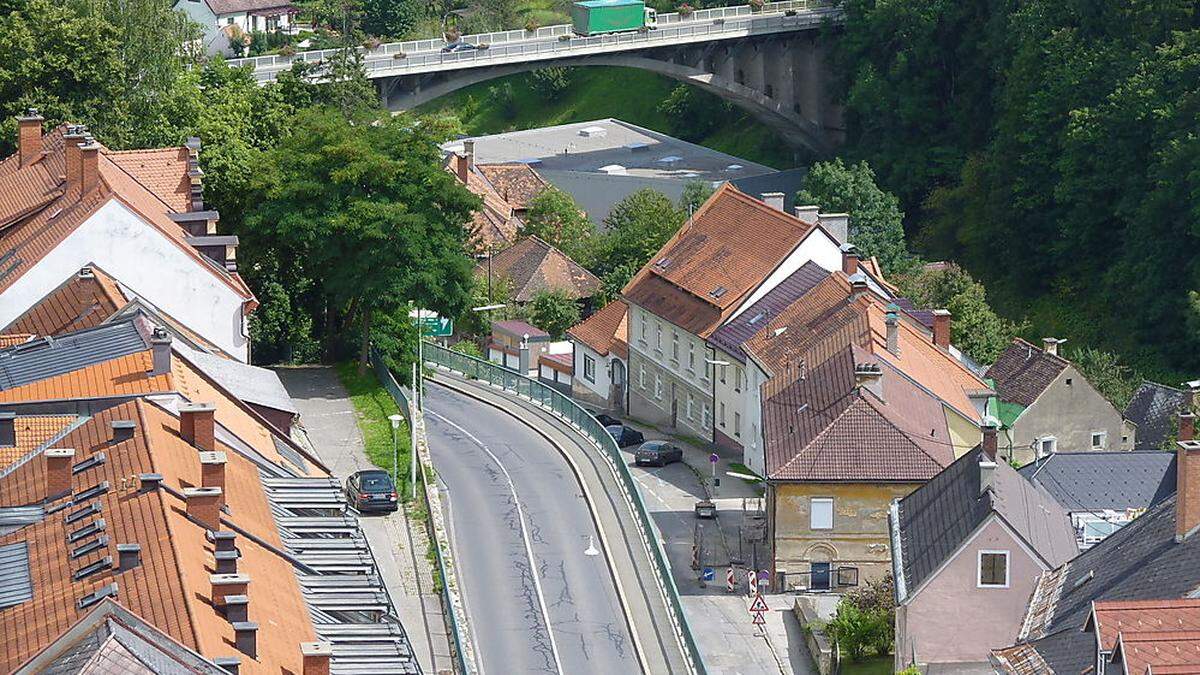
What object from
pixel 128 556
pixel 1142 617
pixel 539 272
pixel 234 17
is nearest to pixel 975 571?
pixel 1142 617

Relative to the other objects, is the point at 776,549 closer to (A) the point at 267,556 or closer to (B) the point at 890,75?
(A) the point at 267,556

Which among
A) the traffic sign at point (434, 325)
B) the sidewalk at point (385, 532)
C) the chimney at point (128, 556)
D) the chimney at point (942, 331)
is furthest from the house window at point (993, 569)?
the traffic sign at point (434, 325)

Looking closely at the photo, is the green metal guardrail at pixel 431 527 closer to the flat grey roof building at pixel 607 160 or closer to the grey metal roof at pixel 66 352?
the grey metal roof at pixel 66 352

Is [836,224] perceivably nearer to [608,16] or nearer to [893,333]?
[893,333]

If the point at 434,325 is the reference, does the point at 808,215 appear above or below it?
above

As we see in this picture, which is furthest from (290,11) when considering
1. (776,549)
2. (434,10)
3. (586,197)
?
(776,549)

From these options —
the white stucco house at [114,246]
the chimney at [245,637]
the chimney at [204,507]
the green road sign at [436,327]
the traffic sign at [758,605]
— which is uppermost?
the white stucco house at [114,246]

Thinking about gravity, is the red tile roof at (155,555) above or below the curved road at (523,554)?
above
